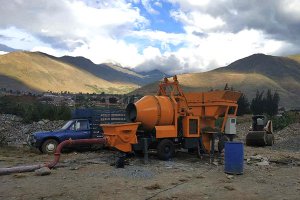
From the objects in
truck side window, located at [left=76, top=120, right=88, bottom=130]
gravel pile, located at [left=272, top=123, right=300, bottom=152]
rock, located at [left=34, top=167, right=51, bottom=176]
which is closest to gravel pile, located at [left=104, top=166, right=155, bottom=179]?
rock, located at [left=34, top=167, right=51, bottom=176]

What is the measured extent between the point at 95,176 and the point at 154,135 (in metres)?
3.74

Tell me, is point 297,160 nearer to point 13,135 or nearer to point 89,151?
point 89,151

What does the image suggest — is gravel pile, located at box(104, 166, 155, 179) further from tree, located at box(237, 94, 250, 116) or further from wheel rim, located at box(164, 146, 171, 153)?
tree, located at box(237, 94, 250, 116)

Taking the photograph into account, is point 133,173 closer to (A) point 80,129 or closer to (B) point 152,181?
(B) point 152,181

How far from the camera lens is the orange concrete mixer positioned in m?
15.0

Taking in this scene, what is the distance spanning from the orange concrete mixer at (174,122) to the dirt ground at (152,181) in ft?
2.27

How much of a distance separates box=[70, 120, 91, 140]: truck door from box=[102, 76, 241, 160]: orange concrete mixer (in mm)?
3561

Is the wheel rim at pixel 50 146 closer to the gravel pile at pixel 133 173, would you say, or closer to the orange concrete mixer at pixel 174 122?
the orange concrete mixer at pixel 174 122

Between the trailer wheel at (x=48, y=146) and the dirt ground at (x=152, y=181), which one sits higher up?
the trailer wheel at (x=48, y=146)

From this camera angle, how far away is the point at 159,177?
12.5 metres

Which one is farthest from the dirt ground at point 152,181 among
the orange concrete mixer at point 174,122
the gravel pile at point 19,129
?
the gravel pile at point 19,129

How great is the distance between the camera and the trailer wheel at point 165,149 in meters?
15.5

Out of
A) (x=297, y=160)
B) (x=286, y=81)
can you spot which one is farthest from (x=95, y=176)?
(x=286, y=81)

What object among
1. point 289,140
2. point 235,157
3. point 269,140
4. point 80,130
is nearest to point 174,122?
point 235,157
